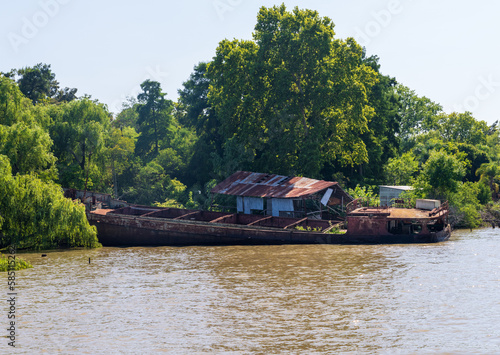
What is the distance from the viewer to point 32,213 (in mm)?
33906

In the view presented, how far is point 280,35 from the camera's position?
5300cm

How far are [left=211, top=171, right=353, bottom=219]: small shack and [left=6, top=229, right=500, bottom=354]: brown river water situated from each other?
8.39 metres

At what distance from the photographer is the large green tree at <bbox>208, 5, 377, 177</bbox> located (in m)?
52.1

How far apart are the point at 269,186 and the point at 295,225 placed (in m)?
6.26

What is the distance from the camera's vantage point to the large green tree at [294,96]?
5209cm

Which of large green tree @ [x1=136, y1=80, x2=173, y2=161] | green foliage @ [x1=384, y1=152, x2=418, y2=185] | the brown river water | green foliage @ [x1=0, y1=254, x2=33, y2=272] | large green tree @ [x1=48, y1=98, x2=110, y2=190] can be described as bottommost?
the brown river water

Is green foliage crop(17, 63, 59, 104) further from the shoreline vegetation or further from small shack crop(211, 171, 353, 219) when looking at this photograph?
small shack crop(211, 171, 353, 219)

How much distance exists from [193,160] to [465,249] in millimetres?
38521

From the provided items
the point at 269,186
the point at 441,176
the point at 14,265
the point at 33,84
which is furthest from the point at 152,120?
the point at 14,265

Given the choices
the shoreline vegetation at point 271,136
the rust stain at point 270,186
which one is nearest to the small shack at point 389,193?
the shoreline vegetation at point 271,136

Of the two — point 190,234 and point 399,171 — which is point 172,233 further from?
point 399,171

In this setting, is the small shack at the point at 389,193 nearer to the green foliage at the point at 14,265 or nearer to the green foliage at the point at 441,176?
the green foliage at the point at 441,176

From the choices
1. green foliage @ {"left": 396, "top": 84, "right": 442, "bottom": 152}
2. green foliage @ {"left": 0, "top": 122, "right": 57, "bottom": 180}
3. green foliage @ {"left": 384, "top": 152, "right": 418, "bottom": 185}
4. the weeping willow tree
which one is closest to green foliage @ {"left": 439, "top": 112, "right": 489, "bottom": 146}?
green foliage @ {"left": 396, "top": 84, "right": 442, "bottom": 152}

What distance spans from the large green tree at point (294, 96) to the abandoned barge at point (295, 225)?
25.1 ft
